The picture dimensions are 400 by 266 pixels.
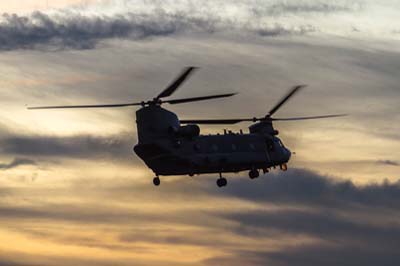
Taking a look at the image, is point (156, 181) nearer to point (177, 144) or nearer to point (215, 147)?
point (177, 144)

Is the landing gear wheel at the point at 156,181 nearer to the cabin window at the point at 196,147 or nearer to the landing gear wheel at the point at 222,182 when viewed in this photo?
the cabin window at the point at 196,147

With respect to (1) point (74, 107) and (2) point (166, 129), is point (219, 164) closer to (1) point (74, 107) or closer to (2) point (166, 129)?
(2) point (166, 129)

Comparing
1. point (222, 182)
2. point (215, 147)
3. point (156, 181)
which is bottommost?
point (156, 181)

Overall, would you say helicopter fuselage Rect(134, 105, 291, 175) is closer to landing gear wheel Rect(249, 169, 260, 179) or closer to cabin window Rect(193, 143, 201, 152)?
cabin window Rect(193, 143, 201, 152)

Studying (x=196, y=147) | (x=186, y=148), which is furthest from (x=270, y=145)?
(x=186, y=148)

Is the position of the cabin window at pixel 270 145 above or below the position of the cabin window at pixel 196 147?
above

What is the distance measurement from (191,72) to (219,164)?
65.3ft

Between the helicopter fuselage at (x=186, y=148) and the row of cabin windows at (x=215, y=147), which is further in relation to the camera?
the row of cabin windows at (x=215, y=147)

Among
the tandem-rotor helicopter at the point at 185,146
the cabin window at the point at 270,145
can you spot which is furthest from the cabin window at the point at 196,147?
the cabin window at the point at 270,145

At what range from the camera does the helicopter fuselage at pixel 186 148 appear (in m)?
116

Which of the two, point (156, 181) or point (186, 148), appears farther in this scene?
point (186, 148)

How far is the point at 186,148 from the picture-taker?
118875 mm

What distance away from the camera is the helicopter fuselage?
11638 centimetres

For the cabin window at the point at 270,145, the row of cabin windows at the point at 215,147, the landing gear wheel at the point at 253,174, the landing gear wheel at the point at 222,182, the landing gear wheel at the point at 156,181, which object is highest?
the cabin window at the point at 270,145
